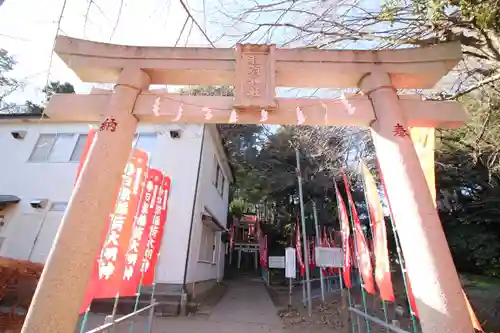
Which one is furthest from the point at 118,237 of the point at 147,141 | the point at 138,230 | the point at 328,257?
the point at 147,141

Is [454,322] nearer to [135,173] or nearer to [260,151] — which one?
[135,173]

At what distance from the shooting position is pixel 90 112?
3.98 m

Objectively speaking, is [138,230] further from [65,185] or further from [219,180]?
[219,180]

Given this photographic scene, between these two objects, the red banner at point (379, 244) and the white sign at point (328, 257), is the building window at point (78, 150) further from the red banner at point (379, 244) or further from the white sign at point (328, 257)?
the red banner at point (379, 244)

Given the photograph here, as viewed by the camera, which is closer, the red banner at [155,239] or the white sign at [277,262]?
the red banner at [155,239]

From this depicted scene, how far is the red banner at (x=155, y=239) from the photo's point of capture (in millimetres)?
6219

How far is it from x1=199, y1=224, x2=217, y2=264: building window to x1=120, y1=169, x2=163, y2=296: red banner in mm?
5648

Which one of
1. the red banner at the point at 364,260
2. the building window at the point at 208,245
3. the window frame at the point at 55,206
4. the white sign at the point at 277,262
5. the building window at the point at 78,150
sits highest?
the building window at the point at 78,150

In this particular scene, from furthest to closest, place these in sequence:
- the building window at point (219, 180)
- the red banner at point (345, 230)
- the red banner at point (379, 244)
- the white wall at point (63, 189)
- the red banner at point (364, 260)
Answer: the building window at point (219, 180)
the white wall at point (63, 189)
the red banner at point (345, 230)
the red banner at point (364, 260)
the red banner at point (379, 244)

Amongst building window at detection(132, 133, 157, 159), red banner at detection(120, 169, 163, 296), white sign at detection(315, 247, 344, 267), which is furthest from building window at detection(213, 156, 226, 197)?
red banner at detection(120, 169, 163, 296)

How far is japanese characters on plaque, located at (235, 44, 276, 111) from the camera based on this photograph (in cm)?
386

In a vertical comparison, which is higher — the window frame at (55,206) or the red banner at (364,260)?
the window frame at (55,206)

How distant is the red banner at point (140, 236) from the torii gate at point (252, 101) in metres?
2.26

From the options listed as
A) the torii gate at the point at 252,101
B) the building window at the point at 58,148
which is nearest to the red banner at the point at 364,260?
the torii gate at the point at 252,101
